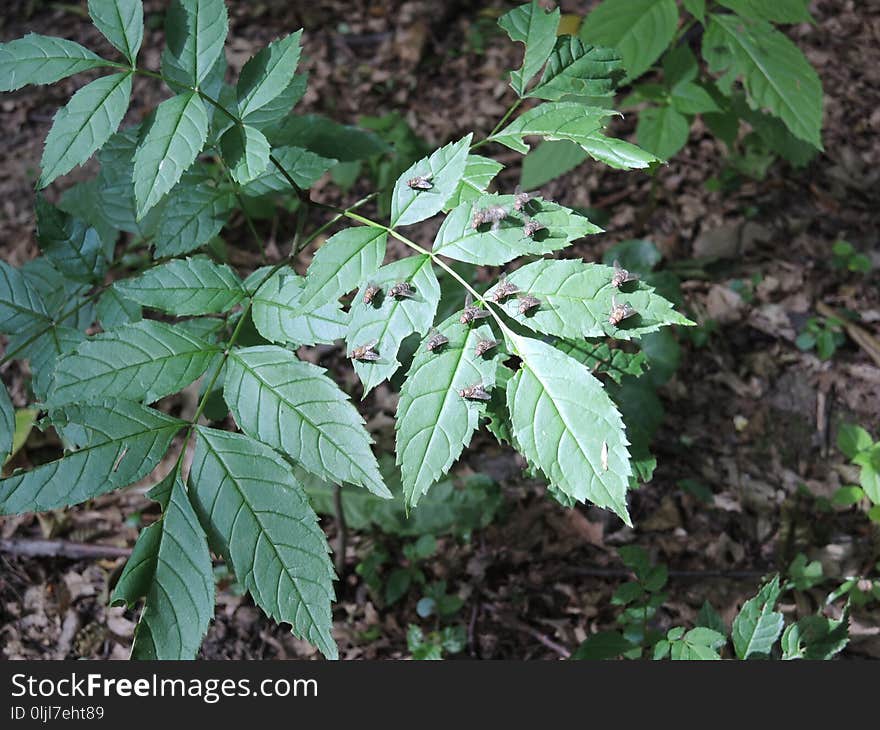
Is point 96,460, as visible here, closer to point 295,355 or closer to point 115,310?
point 295,355

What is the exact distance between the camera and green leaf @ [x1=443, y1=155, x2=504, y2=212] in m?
1.46

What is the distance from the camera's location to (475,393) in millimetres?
1249

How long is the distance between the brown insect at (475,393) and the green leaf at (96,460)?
1.99 ft

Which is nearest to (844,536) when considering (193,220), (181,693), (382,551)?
(382,551)

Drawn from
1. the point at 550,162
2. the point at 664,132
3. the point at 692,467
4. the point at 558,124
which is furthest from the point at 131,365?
the point at 692,467

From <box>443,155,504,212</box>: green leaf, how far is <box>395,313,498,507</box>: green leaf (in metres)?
0.33

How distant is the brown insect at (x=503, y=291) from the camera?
1338 mm

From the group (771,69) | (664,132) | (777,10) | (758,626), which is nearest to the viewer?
(758,626)

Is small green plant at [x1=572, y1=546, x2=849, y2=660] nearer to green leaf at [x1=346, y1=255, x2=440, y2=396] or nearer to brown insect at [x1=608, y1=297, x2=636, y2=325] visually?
brown insect at [x1=608, y1=297, x2=636, y2=325]

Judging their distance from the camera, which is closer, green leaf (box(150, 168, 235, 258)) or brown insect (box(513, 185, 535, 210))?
brown insect (box(513, 185, 535, 210))

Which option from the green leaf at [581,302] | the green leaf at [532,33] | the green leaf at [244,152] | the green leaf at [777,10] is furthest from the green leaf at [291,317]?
the green leaf at [777,10]

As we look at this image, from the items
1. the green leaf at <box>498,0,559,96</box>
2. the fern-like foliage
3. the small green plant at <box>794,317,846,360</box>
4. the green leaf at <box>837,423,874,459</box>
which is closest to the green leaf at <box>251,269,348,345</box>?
the fern-like foliage

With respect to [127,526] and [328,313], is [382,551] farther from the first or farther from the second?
[328,313]

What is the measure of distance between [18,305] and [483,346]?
118 cm
